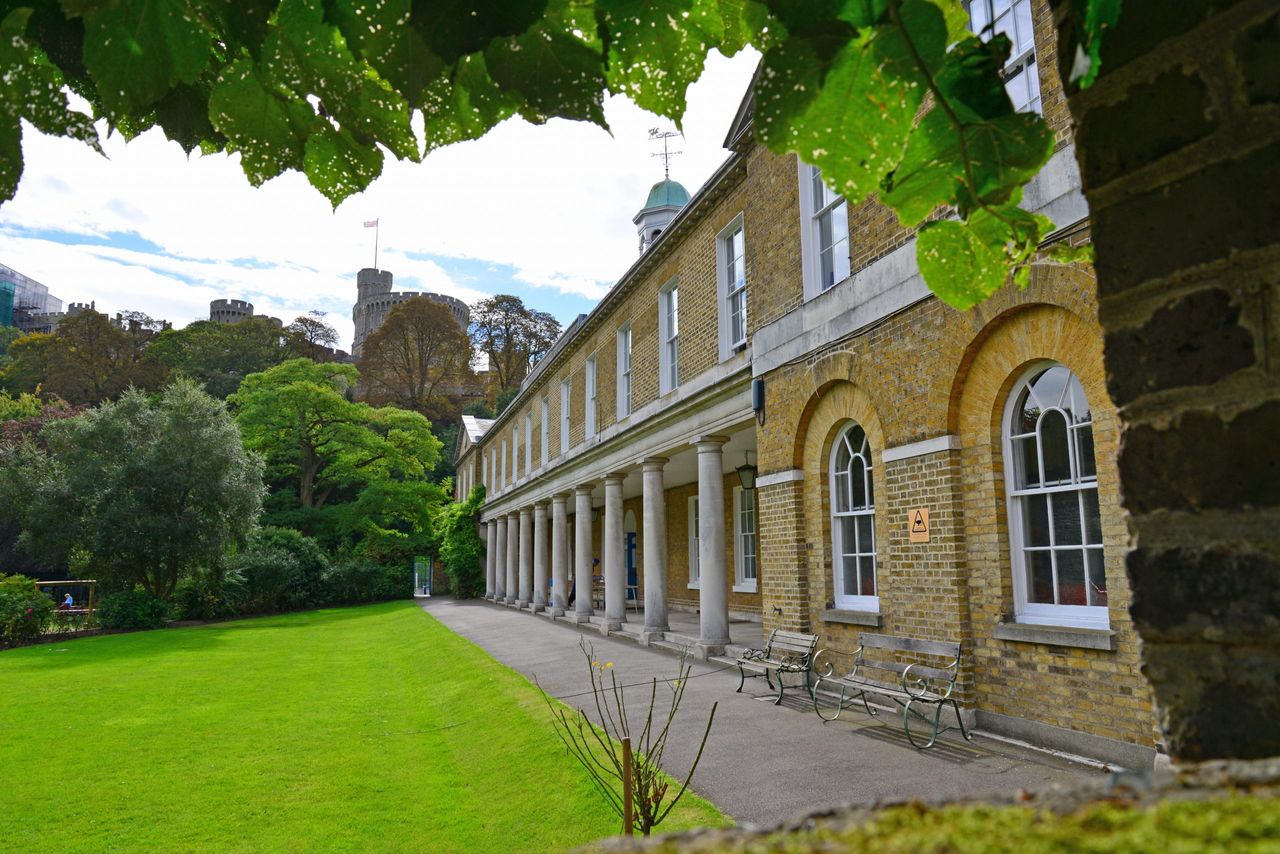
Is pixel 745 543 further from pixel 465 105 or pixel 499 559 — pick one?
pixel 499 559

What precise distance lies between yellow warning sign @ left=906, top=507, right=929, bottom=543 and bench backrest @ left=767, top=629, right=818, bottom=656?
2.25 metres

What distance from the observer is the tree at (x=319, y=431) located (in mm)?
40594

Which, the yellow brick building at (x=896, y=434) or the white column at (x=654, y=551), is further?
the white column at (x=654, y=551)

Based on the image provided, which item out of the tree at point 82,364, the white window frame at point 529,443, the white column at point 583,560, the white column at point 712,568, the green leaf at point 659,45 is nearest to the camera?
the green leaf at point 659,45

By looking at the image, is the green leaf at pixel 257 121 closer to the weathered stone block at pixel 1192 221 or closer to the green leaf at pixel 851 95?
the green leaf at pixel 851 95

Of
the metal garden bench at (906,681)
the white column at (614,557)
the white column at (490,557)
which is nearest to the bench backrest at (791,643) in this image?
the metal garden bench at (906,681)

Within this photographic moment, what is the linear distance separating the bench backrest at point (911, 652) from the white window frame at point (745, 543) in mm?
8690

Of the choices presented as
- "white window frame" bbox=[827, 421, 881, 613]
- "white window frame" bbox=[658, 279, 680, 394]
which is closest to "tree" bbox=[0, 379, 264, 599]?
"white window frame" bbox=[658, 279, 680, 394]

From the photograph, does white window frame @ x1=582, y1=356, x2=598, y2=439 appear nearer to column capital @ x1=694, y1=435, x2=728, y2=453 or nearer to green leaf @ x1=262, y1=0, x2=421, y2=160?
column capital @ x1=694, y1=435, x2=728, y2=453

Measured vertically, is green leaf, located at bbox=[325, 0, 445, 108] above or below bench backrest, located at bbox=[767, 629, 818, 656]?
above

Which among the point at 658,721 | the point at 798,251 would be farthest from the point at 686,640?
the point at 798,251

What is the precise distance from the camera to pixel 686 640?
14.4 metres

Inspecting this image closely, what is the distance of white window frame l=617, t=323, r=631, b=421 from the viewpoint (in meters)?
18.7

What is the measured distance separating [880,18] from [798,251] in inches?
381
